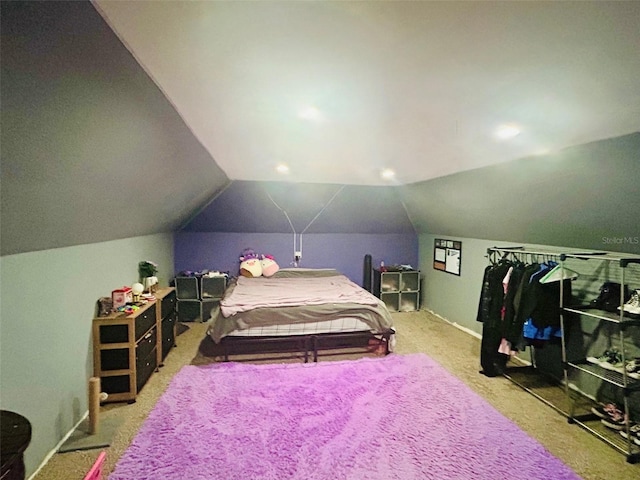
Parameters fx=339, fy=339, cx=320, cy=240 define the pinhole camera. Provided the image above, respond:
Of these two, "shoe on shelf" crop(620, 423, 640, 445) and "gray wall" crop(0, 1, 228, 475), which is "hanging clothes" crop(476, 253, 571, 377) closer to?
"shoe on shelf" crop(620, 423, 640, 445)

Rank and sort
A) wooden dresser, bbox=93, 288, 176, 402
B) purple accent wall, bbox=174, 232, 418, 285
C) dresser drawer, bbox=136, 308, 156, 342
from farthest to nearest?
purple accent wall, bbox=174, 232, 418, 285
dresser drawer, bbox=136, 308, 156, 342
wooden dresser, bbox=93, 288, 176, 402

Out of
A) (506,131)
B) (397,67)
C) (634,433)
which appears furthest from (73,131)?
(634,433)

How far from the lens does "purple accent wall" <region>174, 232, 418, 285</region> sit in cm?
550

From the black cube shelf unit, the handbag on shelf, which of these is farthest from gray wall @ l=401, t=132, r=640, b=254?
the black cube shelf unit

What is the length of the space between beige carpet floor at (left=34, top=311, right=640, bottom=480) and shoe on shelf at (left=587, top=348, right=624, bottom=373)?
509 millimetres

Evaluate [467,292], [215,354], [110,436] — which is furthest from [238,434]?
[467,292]

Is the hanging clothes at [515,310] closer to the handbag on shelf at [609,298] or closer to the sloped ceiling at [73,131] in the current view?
the handbag on shelf at [609,298]

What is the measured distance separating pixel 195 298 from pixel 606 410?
476cm

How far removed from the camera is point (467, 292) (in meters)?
4.62

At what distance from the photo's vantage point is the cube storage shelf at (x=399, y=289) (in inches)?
218

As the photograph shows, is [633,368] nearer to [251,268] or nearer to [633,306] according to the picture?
[633,306]

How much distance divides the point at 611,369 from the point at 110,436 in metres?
3.53

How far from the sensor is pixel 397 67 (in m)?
1.37

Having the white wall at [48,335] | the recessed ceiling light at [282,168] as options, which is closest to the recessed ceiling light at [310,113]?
the recessed ceiling light at [282,168]
